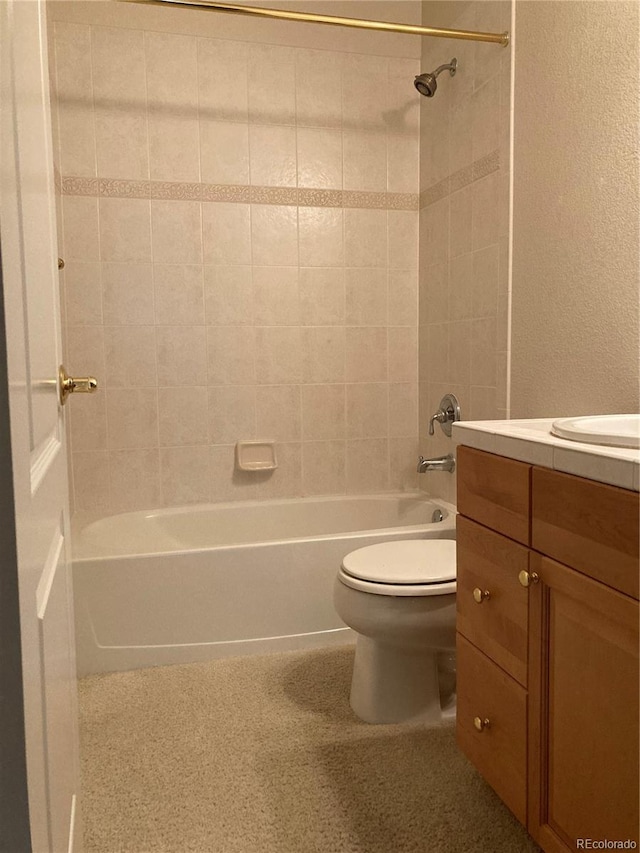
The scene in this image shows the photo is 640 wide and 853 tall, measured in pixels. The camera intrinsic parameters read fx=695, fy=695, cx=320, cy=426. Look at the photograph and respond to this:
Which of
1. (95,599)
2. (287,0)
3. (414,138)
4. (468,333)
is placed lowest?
(95,599)

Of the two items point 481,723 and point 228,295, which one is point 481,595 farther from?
point 228,295

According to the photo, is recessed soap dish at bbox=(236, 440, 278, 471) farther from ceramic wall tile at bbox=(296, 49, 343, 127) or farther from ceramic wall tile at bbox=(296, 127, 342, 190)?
ceramic wall tile at bbox=(296, 49, 343, 127)

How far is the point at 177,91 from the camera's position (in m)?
2.76

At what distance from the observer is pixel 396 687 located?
1.94 meters

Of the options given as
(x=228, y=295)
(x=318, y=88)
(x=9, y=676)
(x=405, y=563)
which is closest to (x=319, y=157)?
(x=318, y=88)

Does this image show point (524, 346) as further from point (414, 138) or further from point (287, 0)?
point (287, 0)

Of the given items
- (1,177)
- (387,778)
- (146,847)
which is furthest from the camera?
(387,778)

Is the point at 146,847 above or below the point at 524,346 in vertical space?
below

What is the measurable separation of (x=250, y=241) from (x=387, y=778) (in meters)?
2.09

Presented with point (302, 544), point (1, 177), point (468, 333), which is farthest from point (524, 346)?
point (1, 177)

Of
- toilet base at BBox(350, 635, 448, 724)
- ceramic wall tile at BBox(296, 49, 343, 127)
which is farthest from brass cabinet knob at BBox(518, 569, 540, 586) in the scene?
ceramic wall tile at BBox(296, 49, 343, 127)

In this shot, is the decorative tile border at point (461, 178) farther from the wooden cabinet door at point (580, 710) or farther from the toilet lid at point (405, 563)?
the wooden cabinet door at point (580, 710)

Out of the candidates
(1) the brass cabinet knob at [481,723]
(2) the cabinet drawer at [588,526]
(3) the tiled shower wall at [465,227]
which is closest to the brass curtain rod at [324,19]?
(3) the tiled shower wall at [465,227]

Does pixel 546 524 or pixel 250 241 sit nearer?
pixel 546 524
